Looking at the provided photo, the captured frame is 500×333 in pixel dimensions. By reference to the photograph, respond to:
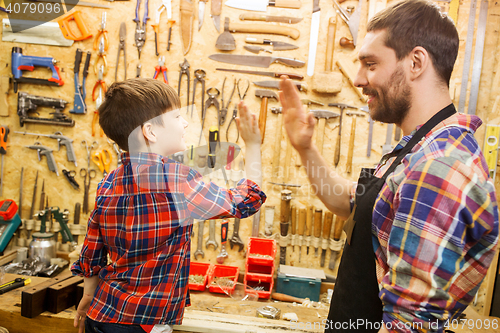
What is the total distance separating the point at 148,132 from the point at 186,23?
80.3 inches

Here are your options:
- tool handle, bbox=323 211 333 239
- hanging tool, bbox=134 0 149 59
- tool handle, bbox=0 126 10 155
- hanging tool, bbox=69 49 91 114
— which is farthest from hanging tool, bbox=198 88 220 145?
tool handle, bbox=0 126 10 155

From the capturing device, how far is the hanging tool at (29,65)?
2939 mm

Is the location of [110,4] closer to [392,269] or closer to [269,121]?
[269,121]

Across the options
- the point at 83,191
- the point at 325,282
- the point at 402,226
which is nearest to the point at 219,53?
the point at 83,191

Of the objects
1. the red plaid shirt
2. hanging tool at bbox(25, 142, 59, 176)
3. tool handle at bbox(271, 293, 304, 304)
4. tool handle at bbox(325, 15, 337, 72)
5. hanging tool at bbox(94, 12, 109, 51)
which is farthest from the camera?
hanging tool at bbox(25, 142, 59, 176)

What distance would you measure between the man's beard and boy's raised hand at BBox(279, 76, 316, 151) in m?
0.22

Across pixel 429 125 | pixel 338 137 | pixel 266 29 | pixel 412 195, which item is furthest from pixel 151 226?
pixel 266 29

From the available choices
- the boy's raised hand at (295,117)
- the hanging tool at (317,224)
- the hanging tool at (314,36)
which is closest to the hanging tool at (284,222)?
the hanging tool at (317,224)

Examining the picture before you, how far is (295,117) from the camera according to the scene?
1212 millimetres

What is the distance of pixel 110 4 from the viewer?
294 centimetres

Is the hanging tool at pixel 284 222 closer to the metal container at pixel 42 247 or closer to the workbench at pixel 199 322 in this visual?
the workbench at pixel 199 322

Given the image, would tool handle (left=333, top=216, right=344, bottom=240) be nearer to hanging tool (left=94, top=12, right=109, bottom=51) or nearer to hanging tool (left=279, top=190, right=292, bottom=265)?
hanging tool (left=279, top=190, right=292, bottom=265)

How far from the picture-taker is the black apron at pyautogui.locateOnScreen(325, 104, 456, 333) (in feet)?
3.39

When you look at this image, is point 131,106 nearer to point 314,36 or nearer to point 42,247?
point 314,36
